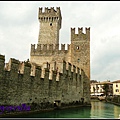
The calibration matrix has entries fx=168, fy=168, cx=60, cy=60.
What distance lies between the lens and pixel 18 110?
962 cm

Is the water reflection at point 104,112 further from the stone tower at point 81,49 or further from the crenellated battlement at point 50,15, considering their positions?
the crenellated battlement at point 50,15

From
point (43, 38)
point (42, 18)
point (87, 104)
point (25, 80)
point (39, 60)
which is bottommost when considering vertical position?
point (87, 104)

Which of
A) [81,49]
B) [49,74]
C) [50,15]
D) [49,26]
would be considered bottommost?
[49,74]

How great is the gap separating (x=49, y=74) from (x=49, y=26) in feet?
58.4

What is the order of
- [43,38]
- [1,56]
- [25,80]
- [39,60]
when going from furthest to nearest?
[43,38], [39,60], [25,80], [1,56]

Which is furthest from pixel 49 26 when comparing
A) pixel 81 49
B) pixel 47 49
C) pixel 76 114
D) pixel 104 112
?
pixel 76 114

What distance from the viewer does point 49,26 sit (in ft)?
97.3

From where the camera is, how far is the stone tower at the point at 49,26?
2873 cm

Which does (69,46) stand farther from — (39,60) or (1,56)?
(1,56)

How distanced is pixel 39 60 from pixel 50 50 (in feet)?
6.94

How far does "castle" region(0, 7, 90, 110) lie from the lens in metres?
9.52

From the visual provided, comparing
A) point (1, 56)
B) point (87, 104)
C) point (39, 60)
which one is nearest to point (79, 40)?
point (39, 60)

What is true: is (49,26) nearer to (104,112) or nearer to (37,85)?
(104,112)

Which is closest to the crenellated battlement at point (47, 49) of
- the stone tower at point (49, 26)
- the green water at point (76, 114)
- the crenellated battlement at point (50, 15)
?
the stone tower at point (49, 26)
